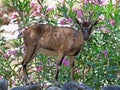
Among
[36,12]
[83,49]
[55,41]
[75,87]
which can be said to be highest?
[36,12]

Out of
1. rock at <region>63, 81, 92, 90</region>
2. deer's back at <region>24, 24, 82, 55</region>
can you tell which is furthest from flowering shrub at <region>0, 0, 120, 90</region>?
rock at <region>63, 81, 92, 90</region>

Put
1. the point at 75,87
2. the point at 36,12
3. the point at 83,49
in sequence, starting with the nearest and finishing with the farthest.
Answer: the point at 75,87, the point at 83,49, the point at 36,12

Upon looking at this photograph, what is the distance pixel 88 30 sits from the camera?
4.59 metres

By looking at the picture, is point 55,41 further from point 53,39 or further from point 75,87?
point 75,87

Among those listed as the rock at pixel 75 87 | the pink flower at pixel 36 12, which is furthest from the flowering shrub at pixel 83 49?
the rock at pixel 75 87

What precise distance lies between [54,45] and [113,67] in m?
1.04

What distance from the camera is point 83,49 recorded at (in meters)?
5.88

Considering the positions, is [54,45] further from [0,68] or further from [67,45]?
[0,68]

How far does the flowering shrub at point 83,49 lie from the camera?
18.5 feet

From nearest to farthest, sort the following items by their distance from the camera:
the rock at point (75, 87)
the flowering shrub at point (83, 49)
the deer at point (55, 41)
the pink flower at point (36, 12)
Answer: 1. the rock at point (75, 87)
2. the deer at point (55, 41)
3. the flowering shrub at point (83, 49)
4. the pink flower at point (36, 12)

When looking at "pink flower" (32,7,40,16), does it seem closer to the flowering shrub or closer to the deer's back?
the flowering shrub

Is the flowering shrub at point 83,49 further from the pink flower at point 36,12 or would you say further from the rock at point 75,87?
the rock at point 75,87

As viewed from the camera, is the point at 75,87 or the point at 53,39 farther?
the point at 53,39

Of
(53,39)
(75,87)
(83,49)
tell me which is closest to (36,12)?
(83,49)
